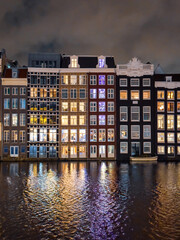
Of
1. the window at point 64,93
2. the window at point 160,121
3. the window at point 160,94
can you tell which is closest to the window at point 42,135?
the window at point 64,93

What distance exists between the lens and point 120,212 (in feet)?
74.4

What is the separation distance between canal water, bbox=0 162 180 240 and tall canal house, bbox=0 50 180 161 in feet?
139

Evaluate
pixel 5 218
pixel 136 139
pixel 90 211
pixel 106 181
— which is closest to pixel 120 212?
pixel 90 211

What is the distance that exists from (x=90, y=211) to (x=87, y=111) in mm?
57091

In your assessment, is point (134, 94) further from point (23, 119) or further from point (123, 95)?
point (23, 119)

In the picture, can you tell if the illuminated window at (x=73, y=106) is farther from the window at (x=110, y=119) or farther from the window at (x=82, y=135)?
the window at (x=110, y=119)

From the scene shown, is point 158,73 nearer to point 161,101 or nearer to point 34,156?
point 161,101

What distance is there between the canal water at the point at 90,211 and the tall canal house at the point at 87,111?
4228 cm

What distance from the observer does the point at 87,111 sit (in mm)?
79250

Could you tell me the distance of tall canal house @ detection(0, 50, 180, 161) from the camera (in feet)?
254

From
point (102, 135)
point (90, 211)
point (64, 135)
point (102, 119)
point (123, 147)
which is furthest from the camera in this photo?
point (102, 119)

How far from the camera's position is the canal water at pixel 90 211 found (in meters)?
18.2

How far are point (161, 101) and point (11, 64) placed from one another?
4411 centimetres

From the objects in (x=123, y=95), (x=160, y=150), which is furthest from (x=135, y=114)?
(x=160, y=150)
